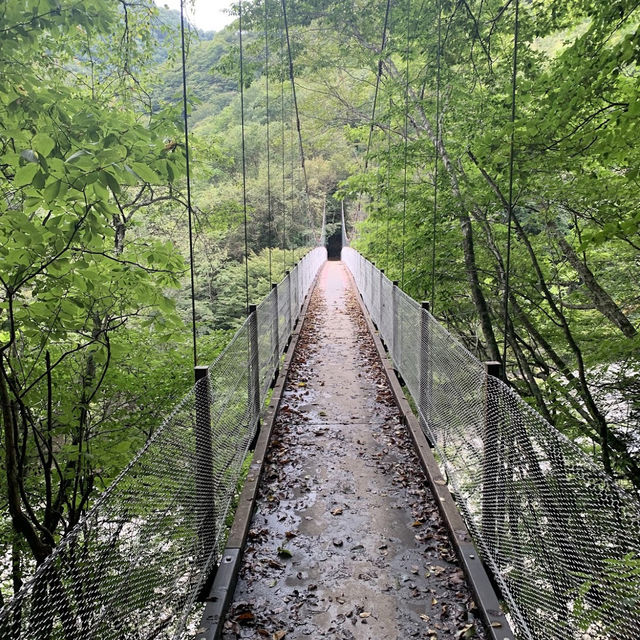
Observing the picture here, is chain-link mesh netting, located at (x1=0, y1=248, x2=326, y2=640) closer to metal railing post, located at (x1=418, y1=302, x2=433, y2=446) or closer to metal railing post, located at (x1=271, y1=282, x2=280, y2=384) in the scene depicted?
metal railing post, located at (x1=418, y1=302, x2=433, y2=446)

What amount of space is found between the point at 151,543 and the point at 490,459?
5.42 feet

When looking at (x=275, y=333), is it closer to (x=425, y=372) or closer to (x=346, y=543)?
(x=425, y=372)

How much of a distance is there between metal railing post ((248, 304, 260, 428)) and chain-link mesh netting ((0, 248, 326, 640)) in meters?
0.76

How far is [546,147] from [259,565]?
408 cm

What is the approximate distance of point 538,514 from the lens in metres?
2.03

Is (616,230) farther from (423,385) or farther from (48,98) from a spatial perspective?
(48,98)

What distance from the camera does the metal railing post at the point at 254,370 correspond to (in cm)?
394

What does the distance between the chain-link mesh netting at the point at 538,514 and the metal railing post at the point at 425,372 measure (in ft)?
1.83

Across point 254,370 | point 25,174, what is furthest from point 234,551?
point 25,174

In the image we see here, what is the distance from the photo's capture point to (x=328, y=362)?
6980 mm

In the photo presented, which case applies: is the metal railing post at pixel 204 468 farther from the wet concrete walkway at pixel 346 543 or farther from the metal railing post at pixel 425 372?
the metal railing post at pixel 425 372

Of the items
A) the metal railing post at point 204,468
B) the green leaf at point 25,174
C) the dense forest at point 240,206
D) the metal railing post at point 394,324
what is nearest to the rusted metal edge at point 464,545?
the dense forest at point 240,206

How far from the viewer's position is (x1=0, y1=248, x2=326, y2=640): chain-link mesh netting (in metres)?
1.34

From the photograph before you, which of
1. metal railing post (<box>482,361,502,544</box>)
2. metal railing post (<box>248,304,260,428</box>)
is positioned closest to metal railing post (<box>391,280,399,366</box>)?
metal railing post (<box>248,304,260,428</box>)
